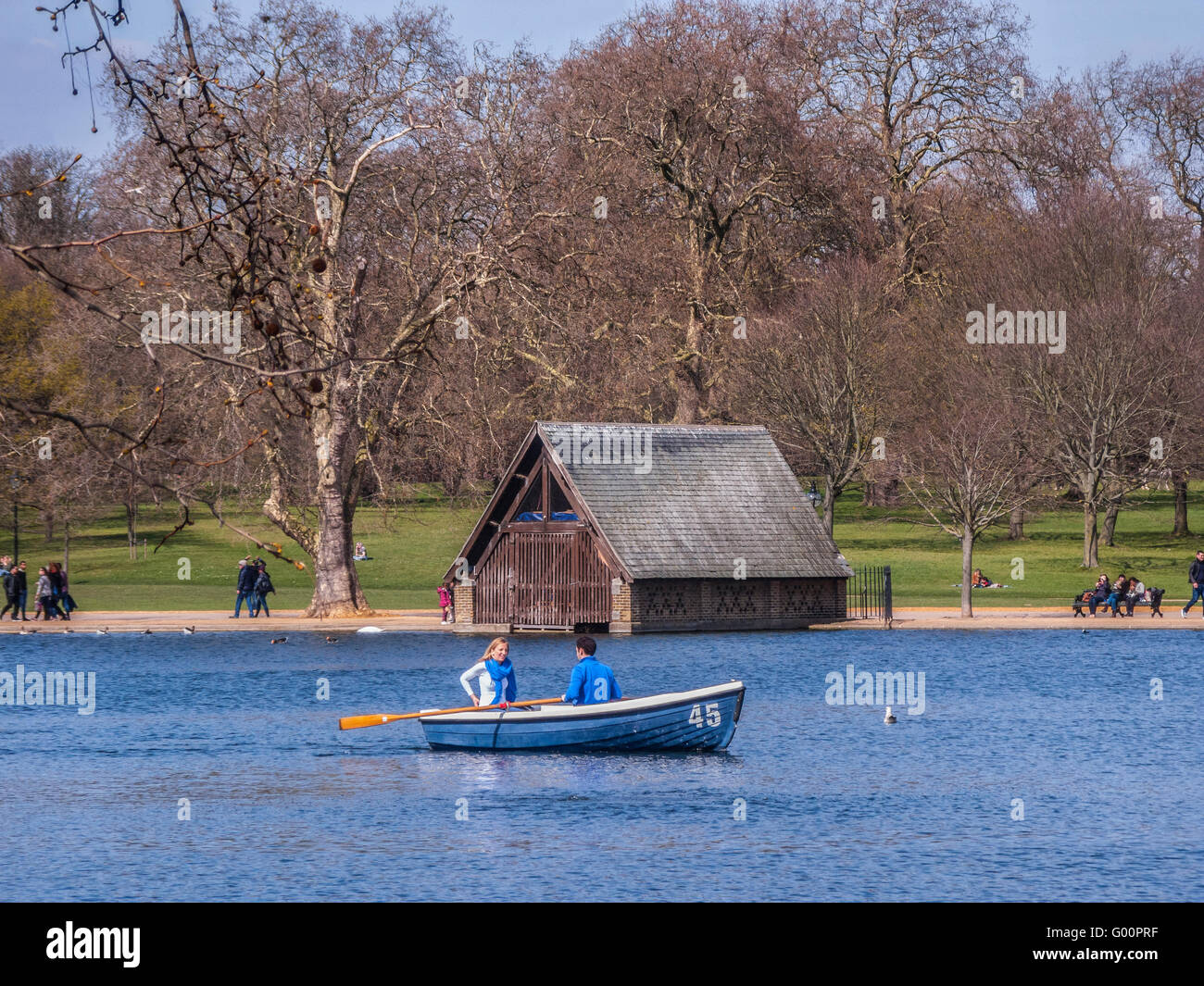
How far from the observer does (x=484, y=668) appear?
90.3ft

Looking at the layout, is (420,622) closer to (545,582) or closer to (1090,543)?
(545,582)

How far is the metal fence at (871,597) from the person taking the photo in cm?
5100

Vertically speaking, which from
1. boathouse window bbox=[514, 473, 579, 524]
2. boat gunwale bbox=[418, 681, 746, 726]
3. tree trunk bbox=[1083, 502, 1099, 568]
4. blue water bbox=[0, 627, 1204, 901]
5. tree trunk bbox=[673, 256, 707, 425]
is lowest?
blue water bbox=[0, 627, 1204, 901]

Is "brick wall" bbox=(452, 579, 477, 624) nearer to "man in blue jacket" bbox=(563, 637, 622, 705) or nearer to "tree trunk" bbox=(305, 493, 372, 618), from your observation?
"tree trunk" bbox=(305, 493, 372, 618)

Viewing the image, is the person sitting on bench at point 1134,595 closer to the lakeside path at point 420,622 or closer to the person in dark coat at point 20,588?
the lakeside path at point 420,622

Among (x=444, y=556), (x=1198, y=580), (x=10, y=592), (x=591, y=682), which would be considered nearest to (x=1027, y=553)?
(x=1198, y=580)

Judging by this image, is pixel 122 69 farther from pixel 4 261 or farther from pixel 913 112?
pixel 4 261

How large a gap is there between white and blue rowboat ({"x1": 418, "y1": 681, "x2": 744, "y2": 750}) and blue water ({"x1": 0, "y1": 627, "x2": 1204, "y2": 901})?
20.1 inches

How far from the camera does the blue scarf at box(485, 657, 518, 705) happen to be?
27406mm

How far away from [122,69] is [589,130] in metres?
58.1

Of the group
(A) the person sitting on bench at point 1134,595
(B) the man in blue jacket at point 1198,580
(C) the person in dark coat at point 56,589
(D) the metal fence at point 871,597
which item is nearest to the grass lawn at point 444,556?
(D) the metal fence at point 871,597

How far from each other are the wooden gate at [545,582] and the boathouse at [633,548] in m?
0.04

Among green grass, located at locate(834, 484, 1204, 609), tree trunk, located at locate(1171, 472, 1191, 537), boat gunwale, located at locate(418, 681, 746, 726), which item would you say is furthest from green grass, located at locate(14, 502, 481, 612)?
tree trunk, located at locate(1171, 472, 1191, 537)
